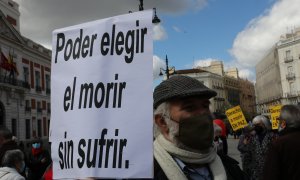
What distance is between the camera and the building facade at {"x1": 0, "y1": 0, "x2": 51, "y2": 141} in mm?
38125

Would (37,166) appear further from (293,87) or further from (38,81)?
(293,87)

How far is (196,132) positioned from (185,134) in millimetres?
66

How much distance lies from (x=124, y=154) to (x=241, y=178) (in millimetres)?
727

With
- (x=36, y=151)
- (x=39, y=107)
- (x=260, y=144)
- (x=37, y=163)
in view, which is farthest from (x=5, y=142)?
(x=39, y=107)

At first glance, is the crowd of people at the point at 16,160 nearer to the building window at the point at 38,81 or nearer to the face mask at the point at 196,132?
the face mask at the point at 196,132

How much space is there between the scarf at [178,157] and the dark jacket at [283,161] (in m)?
1.04

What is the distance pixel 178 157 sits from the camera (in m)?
2.46

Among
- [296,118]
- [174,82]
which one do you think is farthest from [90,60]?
[296,118]

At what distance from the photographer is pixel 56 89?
2.76m

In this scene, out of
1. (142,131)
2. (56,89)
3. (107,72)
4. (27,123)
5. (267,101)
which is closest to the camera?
(142,131)

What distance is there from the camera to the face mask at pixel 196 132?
242cm

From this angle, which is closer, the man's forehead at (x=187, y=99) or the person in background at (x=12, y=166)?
the man's forehead at (x=187, y=99)

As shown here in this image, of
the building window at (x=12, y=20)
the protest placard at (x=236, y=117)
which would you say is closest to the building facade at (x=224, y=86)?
the building window at (x=12, y=20)

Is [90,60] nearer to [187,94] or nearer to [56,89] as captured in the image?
[56,89]
